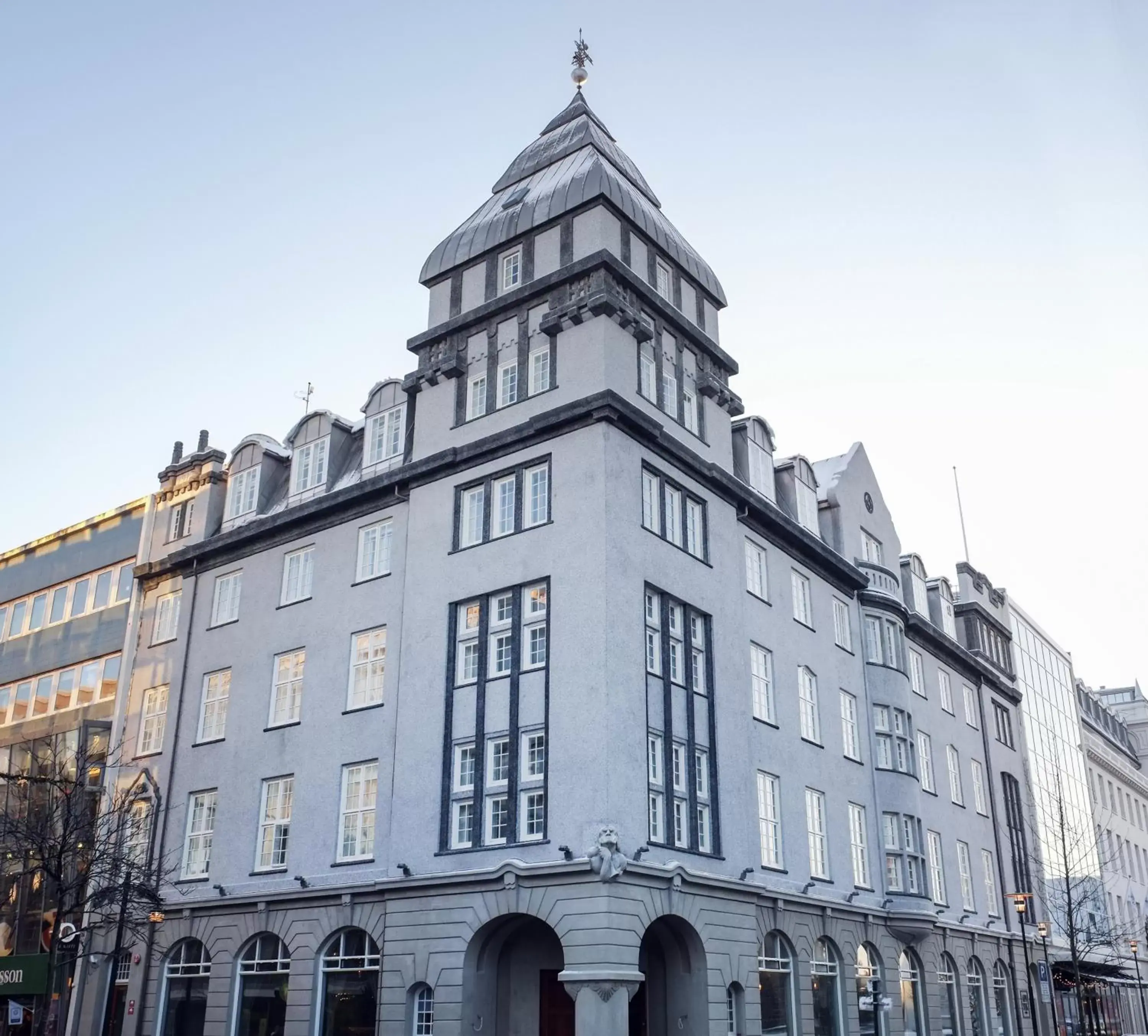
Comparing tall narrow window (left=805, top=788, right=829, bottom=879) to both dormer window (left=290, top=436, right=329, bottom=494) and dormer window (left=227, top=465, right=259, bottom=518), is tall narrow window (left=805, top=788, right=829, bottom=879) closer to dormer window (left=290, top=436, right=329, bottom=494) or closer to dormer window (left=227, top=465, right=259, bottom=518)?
dormer window (left=290, top=436, right=329, bottom=494)

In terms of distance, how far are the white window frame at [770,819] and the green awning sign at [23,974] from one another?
82.8 feet

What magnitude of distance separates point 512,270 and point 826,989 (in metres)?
25.6

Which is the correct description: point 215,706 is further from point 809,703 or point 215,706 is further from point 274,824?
point 809,703

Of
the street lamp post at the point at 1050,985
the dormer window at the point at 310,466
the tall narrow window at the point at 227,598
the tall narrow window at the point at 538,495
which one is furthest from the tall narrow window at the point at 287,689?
the street lamp post at the point at 1050,985

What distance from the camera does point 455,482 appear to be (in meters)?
36.4

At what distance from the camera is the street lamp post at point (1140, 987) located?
6794cm

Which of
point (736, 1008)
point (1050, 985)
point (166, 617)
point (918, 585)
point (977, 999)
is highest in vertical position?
point (918, 585)

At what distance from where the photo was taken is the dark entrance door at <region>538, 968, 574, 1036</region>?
102ft

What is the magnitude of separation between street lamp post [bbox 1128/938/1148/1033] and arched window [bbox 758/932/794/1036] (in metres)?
41.0

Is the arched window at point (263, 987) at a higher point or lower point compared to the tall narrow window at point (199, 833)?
lower

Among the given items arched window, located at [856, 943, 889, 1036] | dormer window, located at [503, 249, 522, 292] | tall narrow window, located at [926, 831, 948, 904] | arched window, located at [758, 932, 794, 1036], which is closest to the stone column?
arched window, located at [758, 932, 794, 1036]

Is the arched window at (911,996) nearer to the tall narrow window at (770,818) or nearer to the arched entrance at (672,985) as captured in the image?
the tall narrow window at (770,818)

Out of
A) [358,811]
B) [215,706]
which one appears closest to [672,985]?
[358,811]

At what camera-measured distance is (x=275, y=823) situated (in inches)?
1469
